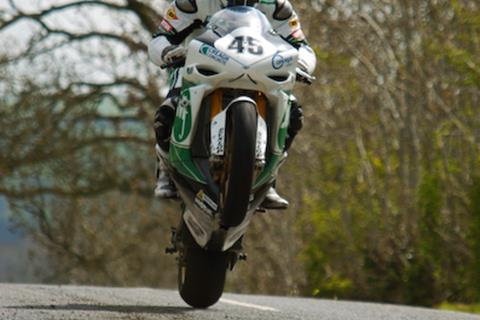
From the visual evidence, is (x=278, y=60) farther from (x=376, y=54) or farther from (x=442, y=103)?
(x=376, y=54)

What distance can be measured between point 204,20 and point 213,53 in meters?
0.74

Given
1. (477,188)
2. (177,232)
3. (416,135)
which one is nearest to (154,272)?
(416,135)

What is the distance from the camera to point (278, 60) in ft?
30.1

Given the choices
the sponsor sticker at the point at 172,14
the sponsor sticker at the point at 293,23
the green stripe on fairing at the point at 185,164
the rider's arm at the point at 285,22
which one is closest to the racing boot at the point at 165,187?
the green stripe on fairing at the point at 185,164

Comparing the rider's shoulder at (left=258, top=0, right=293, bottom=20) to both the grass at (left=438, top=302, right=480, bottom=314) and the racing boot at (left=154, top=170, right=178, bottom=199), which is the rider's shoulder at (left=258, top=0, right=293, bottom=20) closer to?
the racing boot at (left=154, top=170, right=178, bottom=199)

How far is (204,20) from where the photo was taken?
32.3 feet

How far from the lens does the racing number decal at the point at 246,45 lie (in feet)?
29.9

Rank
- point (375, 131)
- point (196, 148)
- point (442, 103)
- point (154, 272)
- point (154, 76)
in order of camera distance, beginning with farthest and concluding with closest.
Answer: point (154, 272) → point (154, 76) → point (375, 131) → point (442, 103) → point (196, 148)

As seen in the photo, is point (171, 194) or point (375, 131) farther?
point (375, 131)

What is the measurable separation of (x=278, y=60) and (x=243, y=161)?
81 cm

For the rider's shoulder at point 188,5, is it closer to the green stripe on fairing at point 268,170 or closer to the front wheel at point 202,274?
the green stripe on fairing at point 268,170

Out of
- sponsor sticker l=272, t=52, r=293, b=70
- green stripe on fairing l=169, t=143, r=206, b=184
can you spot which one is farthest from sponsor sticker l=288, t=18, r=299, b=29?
green stripe on fairing l=169, t=143, r=206, b=184

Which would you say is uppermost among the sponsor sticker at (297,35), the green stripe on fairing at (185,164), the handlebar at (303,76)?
the sponsor sticker at (297,35)

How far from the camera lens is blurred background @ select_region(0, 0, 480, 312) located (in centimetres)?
1891
